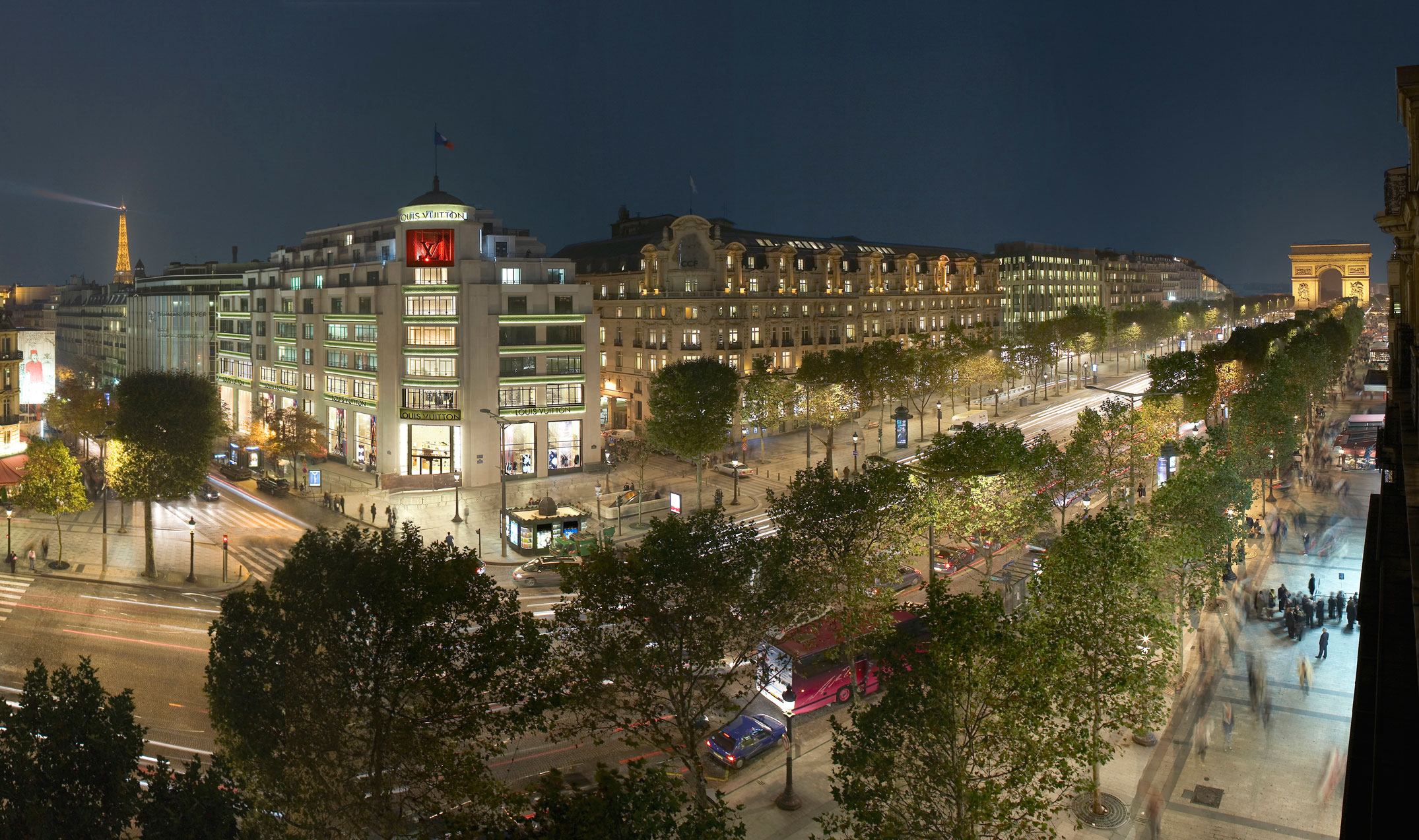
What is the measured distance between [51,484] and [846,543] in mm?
50190

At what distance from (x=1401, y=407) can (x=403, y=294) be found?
74.3 meters

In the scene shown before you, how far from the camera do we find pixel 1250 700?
35156 mm

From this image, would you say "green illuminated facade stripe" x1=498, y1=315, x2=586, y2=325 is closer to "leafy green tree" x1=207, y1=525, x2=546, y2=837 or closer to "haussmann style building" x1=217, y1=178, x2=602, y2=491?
"haussmann style building" x1=217, y1=178, x2=602, y2=491

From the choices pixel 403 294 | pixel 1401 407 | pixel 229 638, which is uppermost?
pixel 403 294

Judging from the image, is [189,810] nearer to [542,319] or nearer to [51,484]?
[51,484]

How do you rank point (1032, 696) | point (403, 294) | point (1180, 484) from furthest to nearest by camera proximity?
point (403, 294) → point (1180, 484) → point (1032, 696)

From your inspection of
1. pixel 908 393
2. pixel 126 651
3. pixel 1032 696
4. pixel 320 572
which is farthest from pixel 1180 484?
pixel 908 393

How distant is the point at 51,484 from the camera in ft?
184

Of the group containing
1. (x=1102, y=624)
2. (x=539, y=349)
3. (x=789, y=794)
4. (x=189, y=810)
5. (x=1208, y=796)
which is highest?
(x=539, y=349)

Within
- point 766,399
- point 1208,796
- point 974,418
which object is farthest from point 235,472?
point 1208,796

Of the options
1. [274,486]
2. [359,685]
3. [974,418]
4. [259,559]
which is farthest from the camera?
[974,418]

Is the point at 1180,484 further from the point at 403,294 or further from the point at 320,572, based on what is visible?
the point at 403,294

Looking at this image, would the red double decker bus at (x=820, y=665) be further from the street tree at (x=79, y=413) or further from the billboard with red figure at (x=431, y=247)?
the street tree at (x=79, y=413)

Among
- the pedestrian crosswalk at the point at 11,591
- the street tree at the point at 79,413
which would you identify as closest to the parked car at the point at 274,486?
the street tree at the point at 79,413
